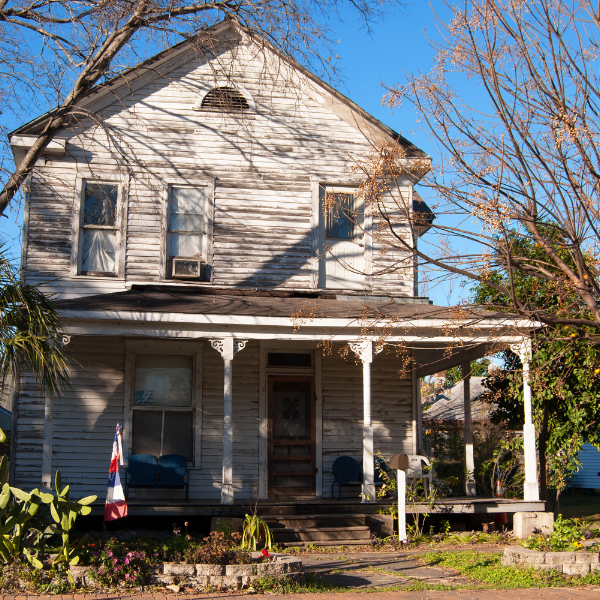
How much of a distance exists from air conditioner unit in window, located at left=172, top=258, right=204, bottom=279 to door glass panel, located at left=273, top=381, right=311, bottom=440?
2.41 metres

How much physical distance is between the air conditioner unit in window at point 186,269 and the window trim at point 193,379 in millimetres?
1194

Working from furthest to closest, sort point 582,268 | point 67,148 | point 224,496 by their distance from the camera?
point 67,148 → point 224,496 → point 582,268

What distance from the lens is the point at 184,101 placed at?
1295 centimetres

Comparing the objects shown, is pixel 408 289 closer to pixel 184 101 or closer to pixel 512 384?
pixel 512 384

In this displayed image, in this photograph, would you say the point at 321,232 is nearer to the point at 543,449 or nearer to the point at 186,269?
the point at 186,269

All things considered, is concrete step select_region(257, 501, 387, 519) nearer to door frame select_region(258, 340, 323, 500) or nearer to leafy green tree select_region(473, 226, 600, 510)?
door frame select_region(258, 340, 323, 500)

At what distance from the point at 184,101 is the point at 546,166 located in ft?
26.2

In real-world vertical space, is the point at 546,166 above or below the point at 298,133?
below

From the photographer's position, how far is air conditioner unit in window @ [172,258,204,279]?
40.1 feet

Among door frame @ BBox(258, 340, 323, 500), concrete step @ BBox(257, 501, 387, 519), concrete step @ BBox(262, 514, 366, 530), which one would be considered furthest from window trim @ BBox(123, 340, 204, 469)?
concrete step @ BBox(262, 514, 366, 530)

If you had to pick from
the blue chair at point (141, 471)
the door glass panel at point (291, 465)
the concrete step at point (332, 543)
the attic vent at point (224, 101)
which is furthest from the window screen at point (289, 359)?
the attic vent at point (224, 101)

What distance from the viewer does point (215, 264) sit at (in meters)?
12.5

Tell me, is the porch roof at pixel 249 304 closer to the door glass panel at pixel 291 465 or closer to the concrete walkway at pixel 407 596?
the door glass panel at pixel 291 465

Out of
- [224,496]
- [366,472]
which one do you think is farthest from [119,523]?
[366,472]
